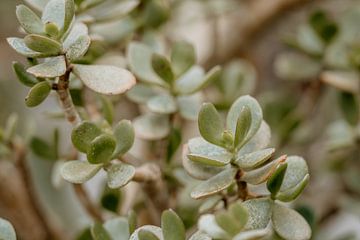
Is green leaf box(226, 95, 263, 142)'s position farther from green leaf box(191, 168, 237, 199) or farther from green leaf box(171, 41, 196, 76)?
green leaf box(171, 41, 196, 76)

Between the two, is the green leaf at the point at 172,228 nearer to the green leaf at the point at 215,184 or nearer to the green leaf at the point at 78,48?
the green leaf at the point at 215,184

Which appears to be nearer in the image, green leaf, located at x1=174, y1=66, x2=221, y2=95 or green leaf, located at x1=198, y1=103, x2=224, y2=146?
green leaf, located at x1=198, y1=103, x2=224, y2=146

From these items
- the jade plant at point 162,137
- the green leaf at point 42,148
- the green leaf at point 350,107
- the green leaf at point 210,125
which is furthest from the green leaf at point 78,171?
the green leaf at point 350,107

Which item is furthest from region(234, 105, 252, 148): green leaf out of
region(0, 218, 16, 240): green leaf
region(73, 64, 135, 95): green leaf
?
region(0, 218, 16, 240): green leaf

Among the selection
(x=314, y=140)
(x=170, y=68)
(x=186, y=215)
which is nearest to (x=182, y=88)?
(x=170, y=68)

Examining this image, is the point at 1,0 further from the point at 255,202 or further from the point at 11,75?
the point at 255,202
